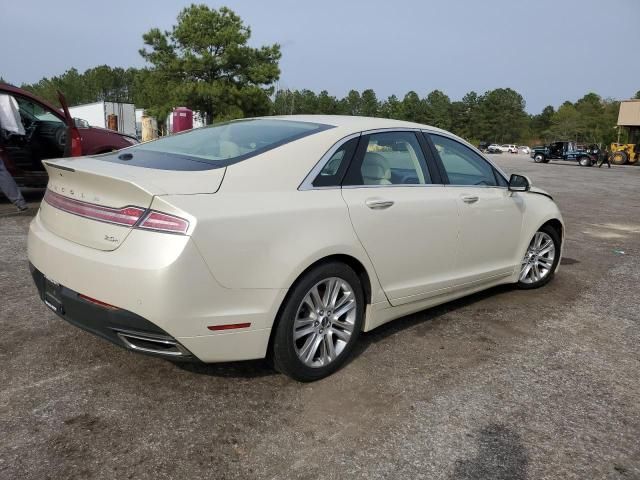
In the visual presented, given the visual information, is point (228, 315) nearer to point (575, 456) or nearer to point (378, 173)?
point (378, 173)

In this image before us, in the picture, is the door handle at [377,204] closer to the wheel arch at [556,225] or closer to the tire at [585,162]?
the wheel arch at [556,225]

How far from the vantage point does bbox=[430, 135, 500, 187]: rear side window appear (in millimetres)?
4109

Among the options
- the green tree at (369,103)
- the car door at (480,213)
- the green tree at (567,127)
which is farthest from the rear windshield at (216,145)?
the green tree at (369,103)

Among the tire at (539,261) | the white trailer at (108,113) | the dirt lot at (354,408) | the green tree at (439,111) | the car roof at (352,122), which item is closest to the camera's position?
the dirt lot at (354,408)

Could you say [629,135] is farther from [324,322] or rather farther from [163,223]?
[163,223]

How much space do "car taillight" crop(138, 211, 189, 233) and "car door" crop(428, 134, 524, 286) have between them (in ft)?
7.03

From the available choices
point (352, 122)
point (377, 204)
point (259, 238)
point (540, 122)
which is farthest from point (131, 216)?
point (540, 122)

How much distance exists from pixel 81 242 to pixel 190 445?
114 centimetres

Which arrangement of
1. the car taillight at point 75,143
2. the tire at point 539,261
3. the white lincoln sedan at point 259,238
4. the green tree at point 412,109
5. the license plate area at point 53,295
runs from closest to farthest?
the white lincoln sedan at point 259,238 → the license plate area at point 53,295 → the tire at point 539,261 → the car taillight at point 75,143 → the green tree at point 412,109

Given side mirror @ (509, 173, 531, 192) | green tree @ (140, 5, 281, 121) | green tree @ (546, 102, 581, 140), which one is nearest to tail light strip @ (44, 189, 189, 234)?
side mirror @ (509, 173, 531, 192)

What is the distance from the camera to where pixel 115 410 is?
275 cm

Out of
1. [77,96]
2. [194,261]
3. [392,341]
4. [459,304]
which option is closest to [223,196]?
[194,261]

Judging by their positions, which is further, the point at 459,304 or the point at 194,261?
the point at 459,304

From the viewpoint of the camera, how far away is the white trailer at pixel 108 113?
30.5 metres
